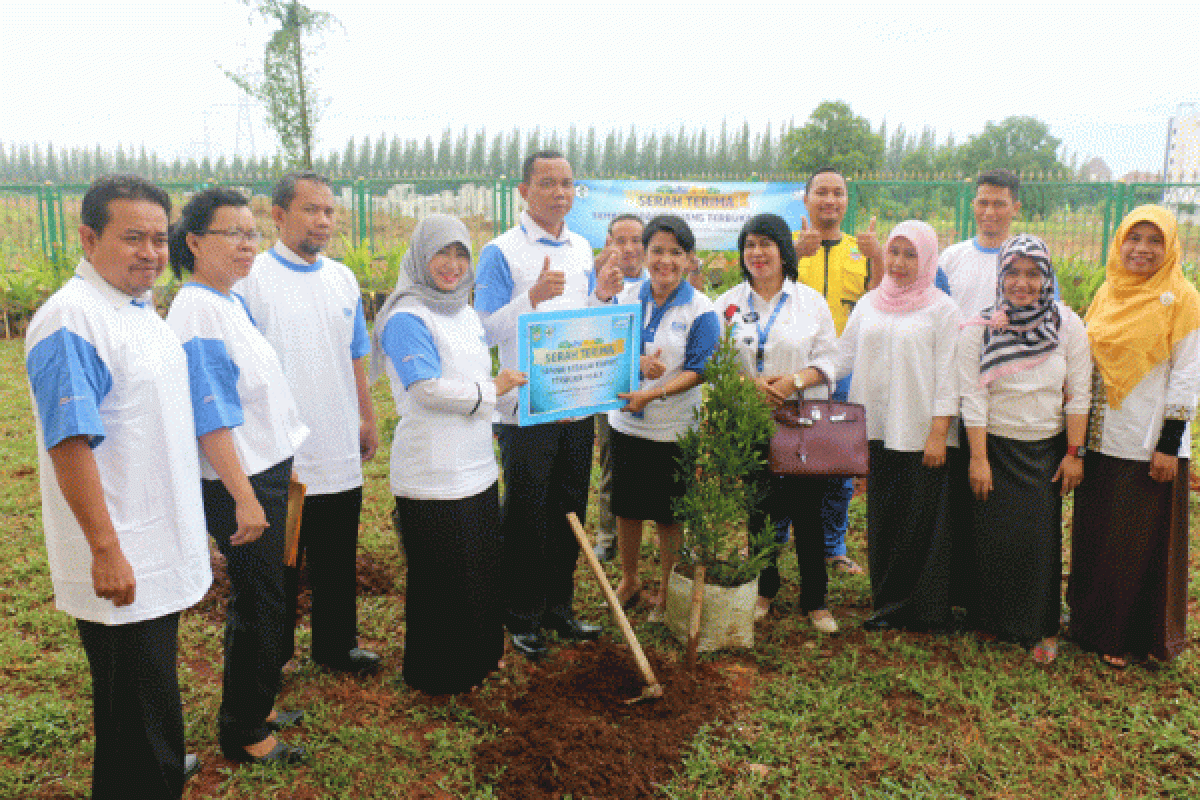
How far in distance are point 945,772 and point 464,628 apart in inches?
71.5

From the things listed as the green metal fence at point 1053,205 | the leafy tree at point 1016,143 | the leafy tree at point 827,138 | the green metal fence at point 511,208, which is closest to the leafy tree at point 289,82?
the green metal fence at point 511,208

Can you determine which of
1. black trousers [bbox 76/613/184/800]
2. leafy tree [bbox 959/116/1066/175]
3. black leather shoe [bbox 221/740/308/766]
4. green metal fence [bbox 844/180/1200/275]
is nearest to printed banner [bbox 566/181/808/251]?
green metal fence [bbox 844/180/1200/275]

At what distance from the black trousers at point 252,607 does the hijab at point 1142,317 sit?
127 inches

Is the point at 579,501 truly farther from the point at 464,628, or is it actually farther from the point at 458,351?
the point at 458,351

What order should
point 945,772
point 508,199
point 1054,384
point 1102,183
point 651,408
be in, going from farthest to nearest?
1. point 508,199
2. point 1102,183
3. point 651,408
4. point 1054,384
5. point 945,772

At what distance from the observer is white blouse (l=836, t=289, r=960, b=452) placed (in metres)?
3.77

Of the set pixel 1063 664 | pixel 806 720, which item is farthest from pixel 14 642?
pixel 1063 664

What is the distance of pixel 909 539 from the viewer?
158 inches

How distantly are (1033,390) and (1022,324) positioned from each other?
0.93ft

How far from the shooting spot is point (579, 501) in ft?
12.9

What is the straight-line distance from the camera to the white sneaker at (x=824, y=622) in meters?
4.06

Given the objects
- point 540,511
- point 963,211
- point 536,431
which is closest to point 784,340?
point 536,431

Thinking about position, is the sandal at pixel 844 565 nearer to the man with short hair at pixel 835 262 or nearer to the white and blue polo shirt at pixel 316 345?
the man with short hair at pixel 835 262

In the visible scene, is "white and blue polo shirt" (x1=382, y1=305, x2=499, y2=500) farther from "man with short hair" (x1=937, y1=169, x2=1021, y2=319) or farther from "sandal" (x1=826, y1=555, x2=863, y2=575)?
"man with short hair" (x1=937, y1=169, x2=1021, y2=319)
